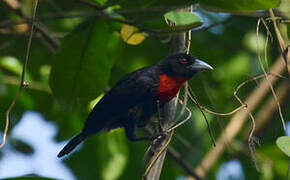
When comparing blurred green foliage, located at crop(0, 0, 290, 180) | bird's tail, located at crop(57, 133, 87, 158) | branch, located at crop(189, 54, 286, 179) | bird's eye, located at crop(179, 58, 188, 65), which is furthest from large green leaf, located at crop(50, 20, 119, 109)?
branch, located at crop(189, 54, 286, 179)

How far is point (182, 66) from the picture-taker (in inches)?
191

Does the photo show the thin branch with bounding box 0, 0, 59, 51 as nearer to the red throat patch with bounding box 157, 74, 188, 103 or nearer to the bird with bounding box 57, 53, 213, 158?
the bird with bounding box 57, 53, 213, 158

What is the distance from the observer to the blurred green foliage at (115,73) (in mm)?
4070

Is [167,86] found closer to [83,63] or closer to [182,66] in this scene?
[182,66]

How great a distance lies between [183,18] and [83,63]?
0.95 metres

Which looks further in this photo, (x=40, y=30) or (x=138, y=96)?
(x=40, y=30)

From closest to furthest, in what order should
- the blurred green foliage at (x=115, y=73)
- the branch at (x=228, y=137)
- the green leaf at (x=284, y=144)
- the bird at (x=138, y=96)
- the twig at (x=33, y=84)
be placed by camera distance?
the green leaf at (x=284, y=144), the blurred green foliage at (x=115, y=73), the twig at (x=33, y=84), the bird at (x=138, y=96), the branch at (x=228, y=137)

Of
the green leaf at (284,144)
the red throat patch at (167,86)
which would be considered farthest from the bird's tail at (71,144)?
the green leaf at (284,144)

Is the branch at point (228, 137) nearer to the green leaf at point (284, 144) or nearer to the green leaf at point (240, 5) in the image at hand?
the green leaf at point (240, 5)

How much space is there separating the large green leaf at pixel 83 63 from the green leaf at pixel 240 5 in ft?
2.74

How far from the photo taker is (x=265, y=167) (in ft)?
16.3

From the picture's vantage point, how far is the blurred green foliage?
407cm

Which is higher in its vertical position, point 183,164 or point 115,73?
point 115,73

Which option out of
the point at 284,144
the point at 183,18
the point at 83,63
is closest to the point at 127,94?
the point at 83,63
